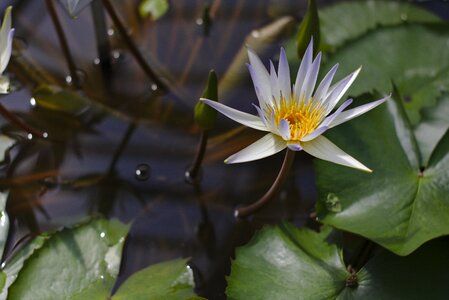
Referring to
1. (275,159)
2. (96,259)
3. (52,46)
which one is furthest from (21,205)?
(275,159)

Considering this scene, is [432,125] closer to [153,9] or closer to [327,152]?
[327,152]

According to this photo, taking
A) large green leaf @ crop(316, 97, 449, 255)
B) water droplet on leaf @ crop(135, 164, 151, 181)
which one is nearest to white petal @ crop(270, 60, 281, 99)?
large green leaf @ crop(316, 97, 449, 255)

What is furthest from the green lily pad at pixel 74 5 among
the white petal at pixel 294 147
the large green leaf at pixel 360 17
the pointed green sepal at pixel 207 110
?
the large green leaf at pixel 360 17

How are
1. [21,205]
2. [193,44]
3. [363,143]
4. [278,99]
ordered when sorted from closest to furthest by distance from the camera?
[278,99]
[363,143]
[21,205]
[193,44]

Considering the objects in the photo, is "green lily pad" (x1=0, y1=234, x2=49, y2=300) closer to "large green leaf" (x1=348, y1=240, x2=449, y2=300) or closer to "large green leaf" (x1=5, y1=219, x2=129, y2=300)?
"large green leaf" (x1=5, y1=219, x2=129, y2=300)

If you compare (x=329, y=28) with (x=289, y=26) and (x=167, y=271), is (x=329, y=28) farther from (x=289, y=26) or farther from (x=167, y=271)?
(x=167, y=271)

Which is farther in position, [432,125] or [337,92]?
[432,125]

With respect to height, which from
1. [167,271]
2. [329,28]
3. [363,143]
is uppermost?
[329,28]

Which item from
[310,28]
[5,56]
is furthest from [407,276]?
[5,56]
